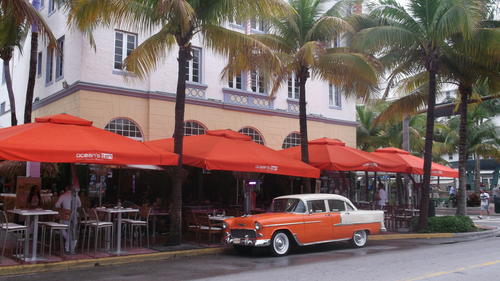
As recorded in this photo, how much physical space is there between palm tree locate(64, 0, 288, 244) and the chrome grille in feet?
6.24

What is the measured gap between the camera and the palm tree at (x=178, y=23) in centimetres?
1284

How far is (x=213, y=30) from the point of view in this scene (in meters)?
14.0

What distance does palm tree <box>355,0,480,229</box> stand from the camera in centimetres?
1562

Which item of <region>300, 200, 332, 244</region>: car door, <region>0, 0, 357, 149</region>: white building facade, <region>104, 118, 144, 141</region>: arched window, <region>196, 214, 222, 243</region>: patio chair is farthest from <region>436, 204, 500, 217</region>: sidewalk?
<region>196, 214, 222, 243</region>: patio chair

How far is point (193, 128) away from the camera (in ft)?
71.9

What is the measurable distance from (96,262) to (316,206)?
18.4 ft

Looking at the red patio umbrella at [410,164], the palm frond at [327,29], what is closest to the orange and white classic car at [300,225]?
the palm frond at [327,29]

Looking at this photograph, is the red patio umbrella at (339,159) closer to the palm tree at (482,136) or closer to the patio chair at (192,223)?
the patio chair at (192,223)

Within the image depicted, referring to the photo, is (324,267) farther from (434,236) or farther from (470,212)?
(470,212)

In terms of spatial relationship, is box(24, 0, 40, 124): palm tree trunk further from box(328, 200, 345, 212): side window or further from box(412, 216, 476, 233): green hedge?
box(412, 216, 476, 233): green hedge

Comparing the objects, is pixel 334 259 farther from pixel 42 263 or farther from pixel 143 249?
pixel 42 263

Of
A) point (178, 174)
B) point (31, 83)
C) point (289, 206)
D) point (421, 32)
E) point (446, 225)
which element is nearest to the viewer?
point (289, 206)

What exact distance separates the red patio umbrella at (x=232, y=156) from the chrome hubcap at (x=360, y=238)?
93.9 inches

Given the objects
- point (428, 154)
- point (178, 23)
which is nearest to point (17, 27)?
point (178, 23)
